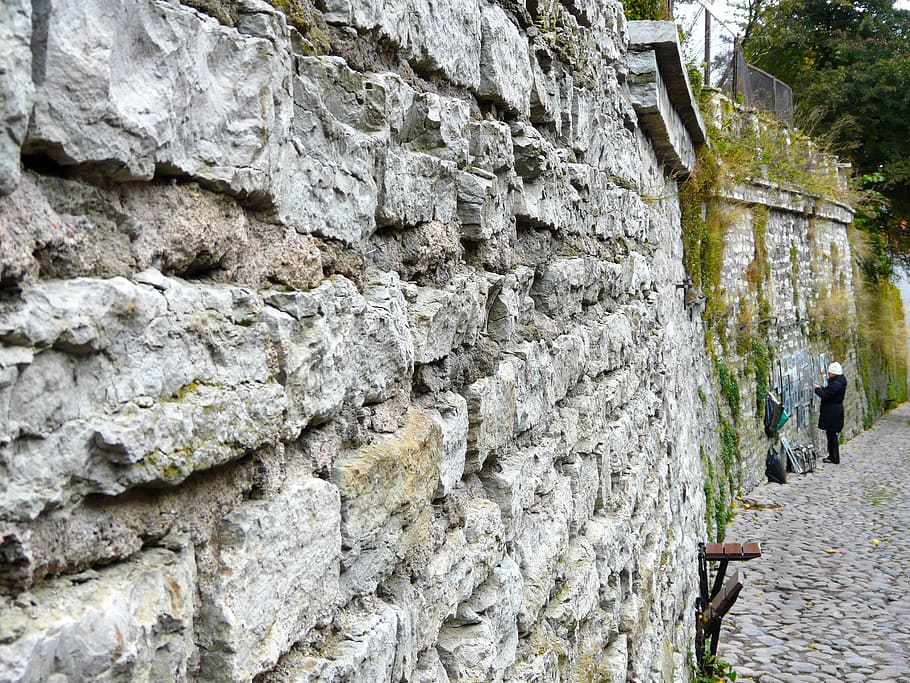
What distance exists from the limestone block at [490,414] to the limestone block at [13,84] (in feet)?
4.02

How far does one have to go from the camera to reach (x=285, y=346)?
3.81 ft

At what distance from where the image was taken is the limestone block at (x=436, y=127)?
5.38ft

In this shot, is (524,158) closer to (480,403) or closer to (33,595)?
(480,403)

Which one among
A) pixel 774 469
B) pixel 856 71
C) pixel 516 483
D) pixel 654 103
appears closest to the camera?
pixel 516 483

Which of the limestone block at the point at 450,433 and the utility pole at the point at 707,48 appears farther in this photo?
the utility pole at the point at 707,48

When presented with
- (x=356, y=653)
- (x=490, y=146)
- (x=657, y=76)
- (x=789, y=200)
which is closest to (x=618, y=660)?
(x=490, y=146)

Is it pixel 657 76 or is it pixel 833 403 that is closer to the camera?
pixel 657 76

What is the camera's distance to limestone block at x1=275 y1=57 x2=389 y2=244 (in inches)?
49.1

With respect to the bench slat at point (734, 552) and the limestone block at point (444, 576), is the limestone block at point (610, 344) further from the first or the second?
the bench slat at point (734, 552)

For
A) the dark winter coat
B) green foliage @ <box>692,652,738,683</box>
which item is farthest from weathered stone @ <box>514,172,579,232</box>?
the dark winter coat

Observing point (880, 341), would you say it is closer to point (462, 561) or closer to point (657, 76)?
point (657, 76)

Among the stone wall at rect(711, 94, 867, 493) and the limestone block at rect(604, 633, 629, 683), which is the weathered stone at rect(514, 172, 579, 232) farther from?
the stone wall at rect(711, 94, 867, 493)

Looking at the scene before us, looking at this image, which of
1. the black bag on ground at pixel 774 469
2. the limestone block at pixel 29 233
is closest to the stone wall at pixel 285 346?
the limestone block at pixel 29 233

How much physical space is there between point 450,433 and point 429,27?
785 millimetres
